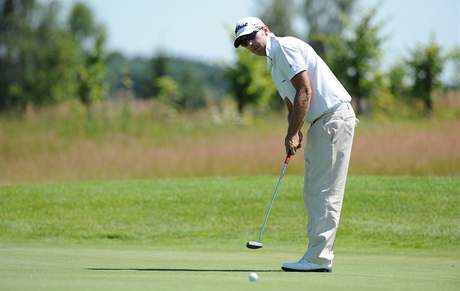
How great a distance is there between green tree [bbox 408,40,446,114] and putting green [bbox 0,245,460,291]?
2298 centimetres

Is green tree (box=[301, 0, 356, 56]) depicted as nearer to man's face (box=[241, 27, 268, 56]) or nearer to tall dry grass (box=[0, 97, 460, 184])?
tall dry grass (box=[0, 97, 460, 184])

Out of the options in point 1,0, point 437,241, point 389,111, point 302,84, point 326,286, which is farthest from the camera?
point 1,0

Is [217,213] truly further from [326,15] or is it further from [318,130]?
[326,15]

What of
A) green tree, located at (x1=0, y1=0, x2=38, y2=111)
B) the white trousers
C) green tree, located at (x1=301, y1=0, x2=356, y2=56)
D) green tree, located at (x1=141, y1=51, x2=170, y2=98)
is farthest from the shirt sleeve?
green tree, located at (x1=301, y1=0, x2=356, y2=56)

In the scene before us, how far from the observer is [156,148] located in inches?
773

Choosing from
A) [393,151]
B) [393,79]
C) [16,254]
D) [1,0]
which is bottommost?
[16,254]

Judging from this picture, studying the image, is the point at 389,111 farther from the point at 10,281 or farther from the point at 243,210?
the point at 10,281

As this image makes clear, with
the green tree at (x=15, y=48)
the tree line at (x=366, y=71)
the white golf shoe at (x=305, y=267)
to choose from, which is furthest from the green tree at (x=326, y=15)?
the white golf shoe at (x=305, y=267)

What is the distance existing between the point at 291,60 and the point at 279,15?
65.7 m

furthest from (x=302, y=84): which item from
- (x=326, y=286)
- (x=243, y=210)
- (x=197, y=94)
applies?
(x=197, y=94)

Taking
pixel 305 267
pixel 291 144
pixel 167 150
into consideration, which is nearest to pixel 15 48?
pixel 167 150

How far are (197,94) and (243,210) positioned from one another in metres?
57.7

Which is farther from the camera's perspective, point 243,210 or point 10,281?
point 243,210

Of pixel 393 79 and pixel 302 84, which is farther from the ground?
pixel 393 79
